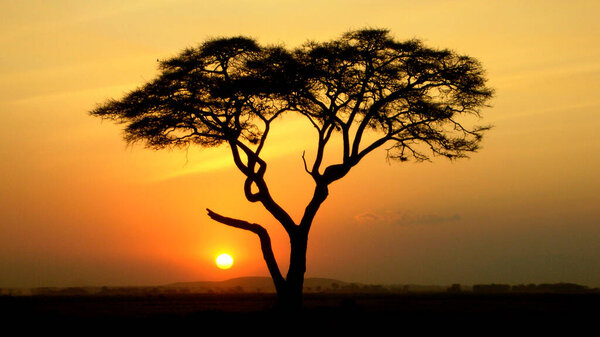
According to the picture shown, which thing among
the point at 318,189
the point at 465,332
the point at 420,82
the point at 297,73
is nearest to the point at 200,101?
the point at 297,73

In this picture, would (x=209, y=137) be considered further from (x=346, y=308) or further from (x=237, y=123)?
(x=346, y=308)

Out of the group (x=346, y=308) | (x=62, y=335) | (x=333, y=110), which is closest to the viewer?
(x=62, y=335)

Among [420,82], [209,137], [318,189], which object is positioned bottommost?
[318,189]

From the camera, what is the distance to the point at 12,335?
2305 centimetres

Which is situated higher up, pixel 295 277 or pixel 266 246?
pixel 266 246

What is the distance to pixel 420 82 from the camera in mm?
31078

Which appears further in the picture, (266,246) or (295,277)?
(266,246)

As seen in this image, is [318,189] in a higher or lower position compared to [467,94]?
lower

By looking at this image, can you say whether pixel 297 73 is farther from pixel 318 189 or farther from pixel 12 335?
pixel 12 335

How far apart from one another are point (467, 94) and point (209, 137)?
10.6 m

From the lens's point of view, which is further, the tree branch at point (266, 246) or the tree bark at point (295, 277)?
the tree branch at point (266, 246)

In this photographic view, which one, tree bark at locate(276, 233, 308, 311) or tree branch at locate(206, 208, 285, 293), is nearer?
tree bark at locate(276, 233, 308, 311)

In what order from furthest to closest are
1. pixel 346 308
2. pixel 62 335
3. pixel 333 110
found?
pixel 333 110 → pixel 346 308 → pixel 62 335

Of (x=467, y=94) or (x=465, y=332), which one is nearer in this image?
(x=465, y=332)
